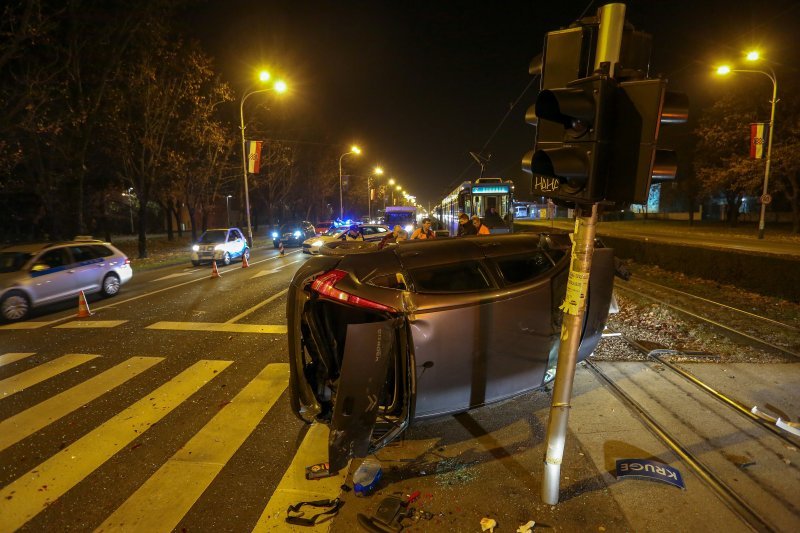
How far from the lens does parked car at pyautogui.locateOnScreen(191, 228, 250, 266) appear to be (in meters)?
20.4

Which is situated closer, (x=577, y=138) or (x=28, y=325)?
(x=577, y=138)

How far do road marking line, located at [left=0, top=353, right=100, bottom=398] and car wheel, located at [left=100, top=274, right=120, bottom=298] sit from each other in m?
5.77

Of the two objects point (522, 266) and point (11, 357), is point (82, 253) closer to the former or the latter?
point (11, 357)

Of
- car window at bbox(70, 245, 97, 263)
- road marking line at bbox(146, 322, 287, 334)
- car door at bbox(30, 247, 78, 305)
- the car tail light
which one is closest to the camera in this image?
the car tail light

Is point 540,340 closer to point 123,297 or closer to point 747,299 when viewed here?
point 747,299

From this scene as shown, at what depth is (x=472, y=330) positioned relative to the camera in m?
3.72

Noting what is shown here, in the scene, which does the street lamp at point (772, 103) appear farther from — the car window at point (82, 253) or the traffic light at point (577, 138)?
the car window at point (82, 253)

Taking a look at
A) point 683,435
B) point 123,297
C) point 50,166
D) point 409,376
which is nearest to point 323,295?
point 409,376

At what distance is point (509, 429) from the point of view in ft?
14.4

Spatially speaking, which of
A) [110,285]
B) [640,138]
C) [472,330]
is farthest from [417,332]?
[110,285]

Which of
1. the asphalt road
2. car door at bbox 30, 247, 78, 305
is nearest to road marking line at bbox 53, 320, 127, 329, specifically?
the asphalt road

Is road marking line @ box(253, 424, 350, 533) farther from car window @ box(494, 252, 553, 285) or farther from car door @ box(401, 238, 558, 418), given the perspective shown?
car window @ box(494, 252, 553, 285)

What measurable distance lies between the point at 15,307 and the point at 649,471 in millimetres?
12132

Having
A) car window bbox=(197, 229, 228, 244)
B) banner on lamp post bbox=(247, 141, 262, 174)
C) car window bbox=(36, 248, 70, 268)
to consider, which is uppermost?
banner on lamp post bbox=(247, 141, 262, 174)
